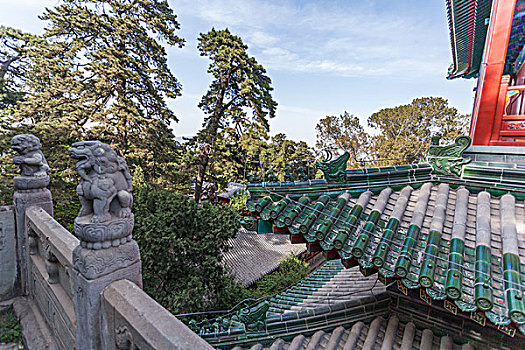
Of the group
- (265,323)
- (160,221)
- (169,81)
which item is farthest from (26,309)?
(169,81)

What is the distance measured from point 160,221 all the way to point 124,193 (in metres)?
5.39

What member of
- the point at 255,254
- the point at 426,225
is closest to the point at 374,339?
the point at 426,225

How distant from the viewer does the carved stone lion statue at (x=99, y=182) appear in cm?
191

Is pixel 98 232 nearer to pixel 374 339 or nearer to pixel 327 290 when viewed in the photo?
pixel 374 339

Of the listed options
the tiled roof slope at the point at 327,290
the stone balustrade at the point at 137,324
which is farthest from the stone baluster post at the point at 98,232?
the tiled roof slope at the point at 327,290

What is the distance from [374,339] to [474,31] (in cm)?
533

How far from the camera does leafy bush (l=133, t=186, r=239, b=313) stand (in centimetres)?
673

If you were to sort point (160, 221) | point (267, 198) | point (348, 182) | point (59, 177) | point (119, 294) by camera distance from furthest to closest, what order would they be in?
point (59, 177)
point (160, 221)
point (348, 182)
point (267, 198)
point (119, 294)

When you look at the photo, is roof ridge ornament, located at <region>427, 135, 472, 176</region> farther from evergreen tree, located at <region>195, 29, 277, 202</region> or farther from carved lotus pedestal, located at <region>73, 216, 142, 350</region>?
evergreen tree, located at <region>195, 29, 277, 202</region>

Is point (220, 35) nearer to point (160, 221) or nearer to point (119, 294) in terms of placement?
point (160, 221)

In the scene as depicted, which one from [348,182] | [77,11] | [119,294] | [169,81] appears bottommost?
[119,294]

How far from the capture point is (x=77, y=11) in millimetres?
10781

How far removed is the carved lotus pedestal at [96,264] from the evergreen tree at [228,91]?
37.7ft

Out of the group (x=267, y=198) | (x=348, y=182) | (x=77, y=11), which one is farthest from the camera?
(x=77, y=11)
